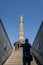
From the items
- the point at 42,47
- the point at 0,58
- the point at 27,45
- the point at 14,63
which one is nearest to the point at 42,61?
the point at 42,47

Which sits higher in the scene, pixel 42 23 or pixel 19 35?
pixel 19 35

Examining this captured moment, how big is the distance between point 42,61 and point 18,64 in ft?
5.27

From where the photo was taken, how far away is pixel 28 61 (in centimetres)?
828

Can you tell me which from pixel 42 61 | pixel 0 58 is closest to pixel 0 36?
pixel 0 58

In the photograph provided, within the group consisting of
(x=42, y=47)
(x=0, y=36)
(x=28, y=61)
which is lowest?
(x=28, y=61)

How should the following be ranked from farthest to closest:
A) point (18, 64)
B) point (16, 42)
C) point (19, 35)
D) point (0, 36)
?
point (19, 35), point (16, 42), point (0, 36), point (18, 64)

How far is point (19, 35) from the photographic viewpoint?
41.5 m

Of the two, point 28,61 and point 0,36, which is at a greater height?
point 0,36

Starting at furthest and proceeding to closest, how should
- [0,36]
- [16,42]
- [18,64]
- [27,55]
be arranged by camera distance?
1. [16,42]
2. [0,36]
3. [18,64]
4. [27,55]

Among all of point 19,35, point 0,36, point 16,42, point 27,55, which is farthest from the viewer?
point 19,35

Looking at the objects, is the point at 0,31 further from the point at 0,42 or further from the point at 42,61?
the point at 42,61

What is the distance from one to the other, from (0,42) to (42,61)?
314cm

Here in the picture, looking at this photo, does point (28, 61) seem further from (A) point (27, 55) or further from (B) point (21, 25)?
(B) point (21, 25)

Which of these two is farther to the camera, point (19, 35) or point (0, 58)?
point (19, 35)
